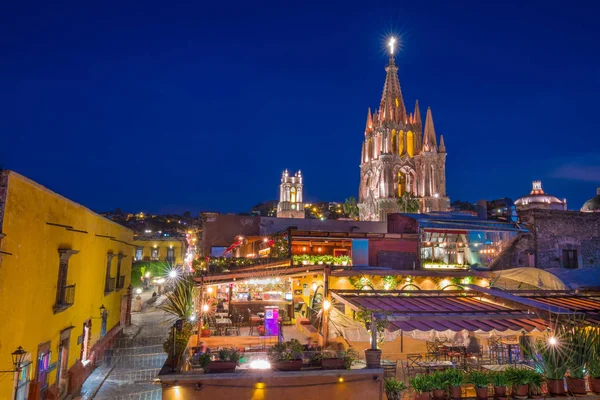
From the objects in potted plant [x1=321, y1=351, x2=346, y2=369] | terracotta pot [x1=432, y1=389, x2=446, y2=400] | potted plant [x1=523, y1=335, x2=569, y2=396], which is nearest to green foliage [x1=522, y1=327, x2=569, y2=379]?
potted plant [x1=523, y1=335, x2=569, y2=396]

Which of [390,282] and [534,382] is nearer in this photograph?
[534,382]

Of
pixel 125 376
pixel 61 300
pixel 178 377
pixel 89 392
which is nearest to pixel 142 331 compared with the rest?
pixel 125 376

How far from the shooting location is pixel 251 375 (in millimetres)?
8391

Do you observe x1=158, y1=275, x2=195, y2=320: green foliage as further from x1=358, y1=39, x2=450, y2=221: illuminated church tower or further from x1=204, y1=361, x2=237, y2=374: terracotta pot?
x1=358, y1=39, x2=450, y2=221: illuminated church tower

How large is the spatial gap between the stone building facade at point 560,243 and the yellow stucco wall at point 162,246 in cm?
4762

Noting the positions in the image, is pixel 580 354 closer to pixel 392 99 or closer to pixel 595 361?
pixel 595 361

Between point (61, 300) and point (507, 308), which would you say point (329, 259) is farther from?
point (61, 300)

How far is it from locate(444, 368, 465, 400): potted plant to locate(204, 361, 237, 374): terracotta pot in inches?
168

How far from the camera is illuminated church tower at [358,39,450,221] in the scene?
68.8m

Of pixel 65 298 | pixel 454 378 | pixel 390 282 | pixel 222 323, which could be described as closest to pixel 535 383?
pixel 454 378

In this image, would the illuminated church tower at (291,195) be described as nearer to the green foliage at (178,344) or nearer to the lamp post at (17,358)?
the green foliage at (178,344)

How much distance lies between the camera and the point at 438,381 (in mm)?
7719

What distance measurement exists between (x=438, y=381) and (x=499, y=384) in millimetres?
1232

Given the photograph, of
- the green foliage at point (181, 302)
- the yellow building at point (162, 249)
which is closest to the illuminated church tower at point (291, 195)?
the yellow building at point (162, 249)
